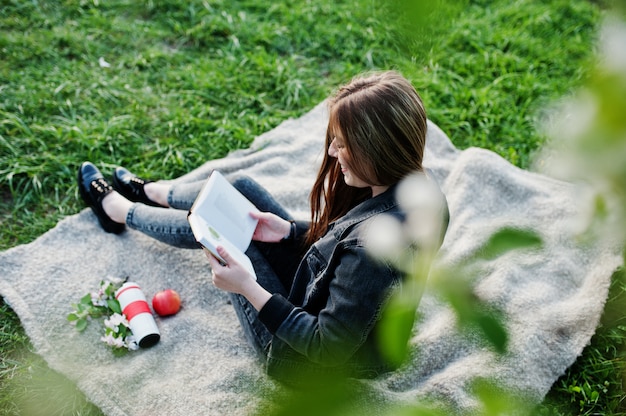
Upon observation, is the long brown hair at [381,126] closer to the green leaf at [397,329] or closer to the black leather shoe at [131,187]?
the green leaf at [397,329]

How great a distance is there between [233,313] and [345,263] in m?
0.82

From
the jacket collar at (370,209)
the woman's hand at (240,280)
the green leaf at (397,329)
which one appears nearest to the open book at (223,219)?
the woman's hand at (240,280)

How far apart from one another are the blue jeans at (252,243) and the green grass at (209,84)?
0.49 meters

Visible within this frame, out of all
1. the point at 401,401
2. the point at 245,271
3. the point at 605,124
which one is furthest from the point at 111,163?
the point at 605,124

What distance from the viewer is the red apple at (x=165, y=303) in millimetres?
2092

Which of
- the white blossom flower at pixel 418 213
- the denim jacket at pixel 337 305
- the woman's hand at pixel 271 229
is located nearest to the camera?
the white blossom flower at pixel 418 213

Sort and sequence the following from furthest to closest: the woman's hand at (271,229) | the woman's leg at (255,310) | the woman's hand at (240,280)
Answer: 1. the woman's hand at (271,229)
2. the woman's leg at (255,310)
3. the woman's hand at (240,280)

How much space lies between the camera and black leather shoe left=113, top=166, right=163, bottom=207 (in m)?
2.41

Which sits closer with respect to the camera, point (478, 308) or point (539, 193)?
point (478, 308)

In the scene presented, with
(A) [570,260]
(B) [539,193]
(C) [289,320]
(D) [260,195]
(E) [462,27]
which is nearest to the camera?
(C) [289,320]

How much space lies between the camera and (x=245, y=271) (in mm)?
1644

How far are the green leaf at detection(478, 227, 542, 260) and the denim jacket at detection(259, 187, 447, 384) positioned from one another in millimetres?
930

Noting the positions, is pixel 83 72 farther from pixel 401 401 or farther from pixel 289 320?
pixel 401 401

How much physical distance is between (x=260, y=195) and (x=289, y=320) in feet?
2.20
